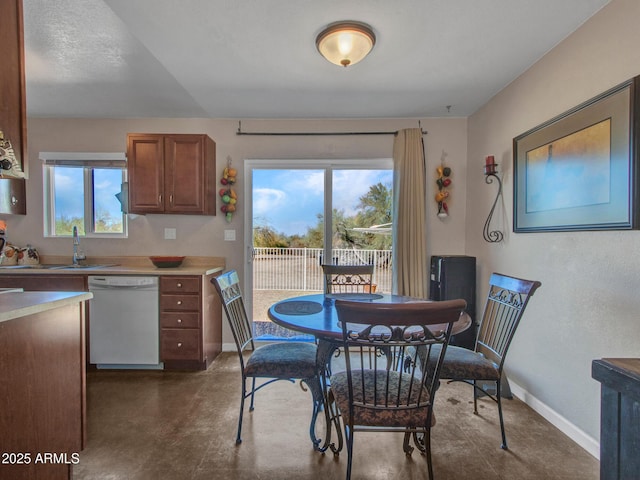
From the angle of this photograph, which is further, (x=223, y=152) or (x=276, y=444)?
(x=223, y=152)

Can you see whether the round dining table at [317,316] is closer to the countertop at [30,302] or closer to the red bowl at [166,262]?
the countertop at [30,302]

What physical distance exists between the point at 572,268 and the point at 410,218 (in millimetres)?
1440

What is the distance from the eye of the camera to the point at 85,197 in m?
3.26

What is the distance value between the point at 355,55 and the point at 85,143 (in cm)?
303

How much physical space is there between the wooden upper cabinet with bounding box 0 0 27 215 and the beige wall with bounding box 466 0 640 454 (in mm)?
2957

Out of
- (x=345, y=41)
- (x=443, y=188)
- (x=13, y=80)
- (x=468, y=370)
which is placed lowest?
(x=468, y=370)

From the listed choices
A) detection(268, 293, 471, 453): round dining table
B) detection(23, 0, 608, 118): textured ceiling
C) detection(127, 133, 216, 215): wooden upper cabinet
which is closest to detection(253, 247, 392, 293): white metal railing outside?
detection(127, 133, 216, 215): wooden upper cabinet

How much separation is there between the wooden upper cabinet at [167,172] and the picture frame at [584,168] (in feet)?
9.01

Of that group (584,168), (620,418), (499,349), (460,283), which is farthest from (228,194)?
(620,418)

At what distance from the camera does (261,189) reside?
130 inches

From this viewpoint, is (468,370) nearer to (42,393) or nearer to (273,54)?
(42,393)

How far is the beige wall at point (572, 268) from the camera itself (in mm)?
1520

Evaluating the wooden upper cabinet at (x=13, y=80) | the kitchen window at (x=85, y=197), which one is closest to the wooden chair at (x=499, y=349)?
the wooden upper cabinet at (x=13, y=80)

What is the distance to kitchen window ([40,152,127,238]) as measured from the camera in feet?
10.6
